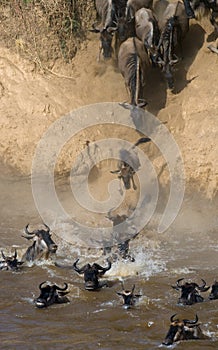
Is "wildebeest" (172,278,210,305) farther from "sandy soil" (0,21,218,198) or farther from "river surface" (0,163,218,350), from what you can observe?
"sandy soil" (0,21,218,198)

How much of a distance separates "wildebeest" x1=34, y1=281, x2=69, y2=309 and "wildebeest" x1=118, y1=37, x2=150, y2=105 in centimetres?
508

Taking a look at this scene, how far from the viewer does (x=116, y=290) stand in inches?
368

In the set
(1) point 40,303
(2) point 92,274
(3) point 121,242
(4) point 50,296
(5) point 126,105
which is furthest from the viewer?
(5) point 126,105

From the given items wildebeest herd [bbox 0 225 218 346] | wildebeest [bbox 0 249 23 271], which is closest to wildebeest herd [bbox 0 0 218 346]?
wildebeest herd [bbox 0 225 218 346]

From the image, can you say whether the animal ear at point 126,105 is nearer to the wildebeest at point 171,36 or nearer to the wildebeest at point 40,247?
the wildebeest at point 171,36

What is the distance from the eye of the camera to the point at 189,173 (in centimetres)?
1248

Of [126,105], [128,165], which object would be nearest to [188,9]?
[126,105]

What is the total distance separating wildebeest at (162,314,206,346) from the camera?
292 inches

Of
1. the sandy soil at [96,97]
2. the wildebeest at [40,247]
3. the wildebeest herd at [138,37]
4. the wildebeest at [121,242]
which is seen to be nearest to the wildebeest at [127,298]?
the wildebeest at [121,242]

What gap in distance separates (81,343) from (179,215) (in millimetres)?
4801

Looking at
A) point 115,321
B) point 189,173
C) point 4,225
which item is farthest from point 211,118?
point 115,321

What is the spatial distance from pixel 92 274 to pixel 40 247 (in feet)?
4.84

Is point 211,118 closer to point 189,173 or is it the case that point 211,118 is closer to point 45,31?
point 189,173

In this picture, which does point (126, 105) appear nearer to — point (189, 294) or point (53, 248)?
point (53, 248)
